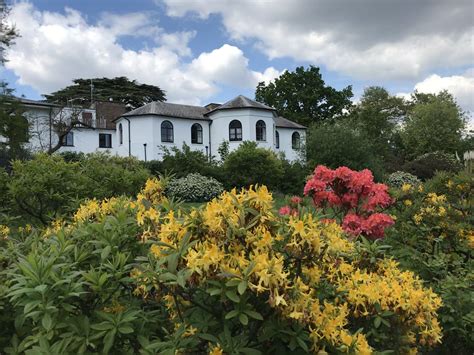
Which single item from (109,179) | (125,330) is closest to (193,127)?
(109,179)

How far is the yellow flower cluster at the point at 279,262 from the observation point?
1.62 m

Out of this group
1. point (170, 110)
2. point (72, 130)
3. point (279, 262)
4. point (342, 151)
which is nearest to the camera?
point (279, 262)

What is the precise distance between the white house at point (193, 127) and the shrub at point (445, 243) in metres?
27.7

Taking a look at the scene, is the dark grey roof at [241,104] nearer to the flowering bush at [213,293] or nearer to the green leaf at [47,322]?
the flowering bush at [213,293]

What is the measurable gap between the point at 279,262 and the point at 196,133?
34.6 m

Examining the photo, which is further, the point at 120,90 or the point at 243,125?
the point at 120,90

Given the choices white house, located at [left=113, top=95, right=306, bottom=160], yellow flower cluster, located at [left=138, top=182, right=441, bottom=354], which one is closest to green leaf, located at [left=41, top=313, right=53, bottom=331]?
yellow flower cluster, located at [left=138, top=182, right=441, bottom=354]

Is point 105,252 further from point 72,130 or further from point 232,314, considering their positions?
point 72,130

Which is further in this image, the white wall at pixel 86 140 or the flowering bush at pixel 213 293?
the white wall at pixel 86 140

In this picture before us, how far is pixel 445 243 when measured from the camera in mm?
4598

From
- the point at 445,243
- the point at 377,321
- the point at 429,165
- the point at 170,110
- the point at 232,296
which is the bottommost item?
the point at 445,243

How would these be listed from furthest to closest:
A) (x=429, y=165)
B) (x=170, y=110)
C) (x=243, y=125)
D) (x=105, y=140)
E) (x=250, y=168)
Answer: (x=105, y=140), (x=170, y=110), (x=243, y=125), (x=429, y=165), (x=250, y=168)

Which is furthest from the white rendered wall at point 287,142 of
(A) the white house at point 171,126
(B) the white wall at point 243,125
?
(B) the white wall at point 243,125

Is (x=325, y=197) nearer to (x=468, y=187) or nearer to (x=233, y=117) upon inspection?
(x=468, y=187)
